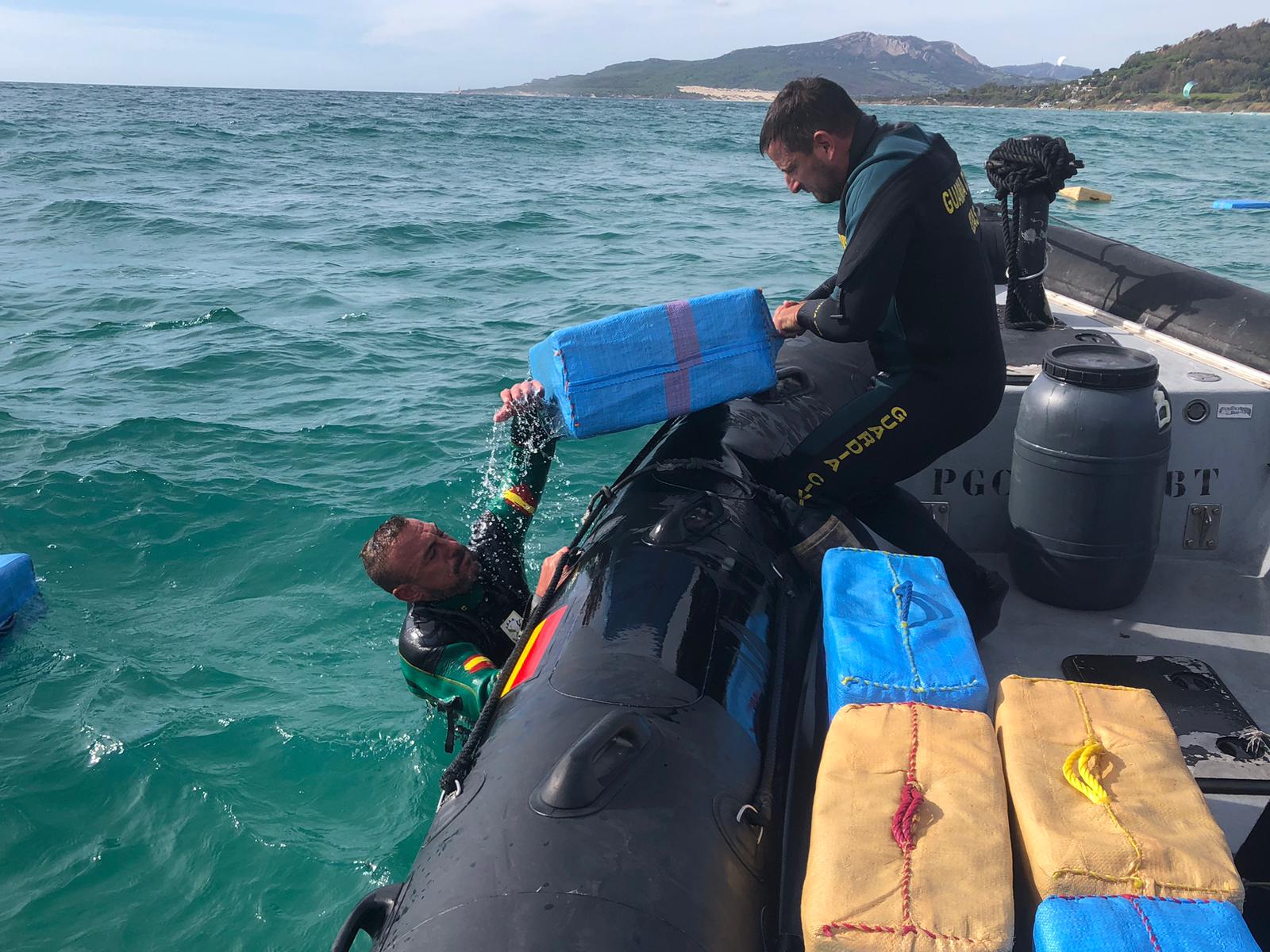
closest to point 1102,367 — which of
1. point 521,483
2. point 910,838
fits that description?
point 521,483

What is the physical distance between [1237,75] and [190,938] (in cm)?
12288

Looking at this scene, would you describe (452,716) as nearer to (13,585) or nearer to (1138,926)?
(1138,926)

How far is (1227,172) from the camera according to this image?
2777 centimetres

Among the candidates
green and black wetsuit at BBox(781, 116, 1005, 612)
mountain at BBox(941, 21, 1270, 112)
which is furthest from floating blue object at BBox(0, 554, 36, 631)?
mountain at BBox(941, 21, 1270, 112)

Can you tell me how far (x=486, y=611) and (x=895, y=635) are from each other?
165 cm

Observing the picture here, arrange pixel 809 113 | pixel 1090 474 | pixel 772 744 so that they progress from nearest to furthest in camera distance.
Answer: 1. pixel 772 744
2. pixel 809 113
3. pixel 1090 474

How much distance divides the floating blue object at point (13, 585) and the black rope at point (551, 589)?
10.5 feet

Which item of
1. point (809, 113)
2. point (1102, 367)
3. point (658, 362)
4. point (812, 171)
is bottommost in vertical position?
point (1102, 367)

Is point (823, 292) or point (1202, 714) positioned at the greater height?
point (823, 292)

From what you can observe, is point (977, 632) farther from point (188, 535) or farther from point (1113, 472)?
point (188, 535)

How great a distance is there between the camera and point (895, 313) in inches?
125

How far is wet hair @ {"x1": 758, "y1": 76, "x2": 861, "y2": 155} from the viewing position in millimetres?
2982

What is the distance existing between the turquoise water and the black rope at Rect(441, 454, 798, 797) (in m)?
1.48

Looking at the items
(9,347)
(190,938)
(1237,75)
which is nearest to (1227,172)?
(9,347)
